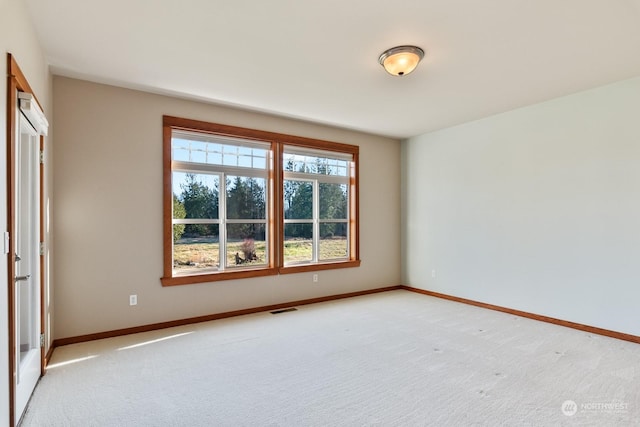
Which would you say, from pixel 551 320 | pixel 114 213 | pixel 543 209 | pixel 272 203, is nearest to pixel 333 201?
pixel 272 203

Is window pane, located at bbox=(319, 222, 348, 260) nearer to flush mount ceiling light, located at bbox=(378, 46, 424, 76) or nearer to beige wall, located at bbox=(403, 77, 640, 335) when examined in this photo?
beige wall, located at bbox=(403, 77, 640, 335)

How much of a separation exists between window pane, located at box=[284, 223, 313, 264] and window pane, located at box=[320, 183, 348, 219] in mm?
379

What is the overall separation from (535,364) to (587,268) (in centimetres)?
163

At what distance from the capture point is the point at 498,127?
15.5 feet

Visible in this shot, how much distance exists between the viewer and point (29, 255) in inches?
99.9

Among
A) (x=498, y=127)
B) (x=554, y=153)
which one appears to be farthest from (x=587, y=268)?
(x=498, y=127)

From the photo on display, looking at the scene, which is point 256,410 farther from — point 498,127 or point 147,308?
point 498,127

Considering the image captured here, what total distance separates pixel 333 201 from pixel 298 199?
67 centimetres

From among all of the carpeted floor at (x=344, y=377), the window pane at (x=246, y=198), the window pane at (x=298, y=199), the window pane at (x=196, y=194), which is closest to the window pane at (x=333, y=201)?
the window pane at (x=298, y=199)

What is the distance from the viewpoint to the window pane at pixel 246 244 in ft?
15.0

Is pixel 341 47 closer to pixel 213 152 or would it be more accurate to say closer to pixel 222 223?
pixel 213 152

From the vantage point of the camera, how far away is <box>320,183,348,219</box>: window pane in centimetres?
545

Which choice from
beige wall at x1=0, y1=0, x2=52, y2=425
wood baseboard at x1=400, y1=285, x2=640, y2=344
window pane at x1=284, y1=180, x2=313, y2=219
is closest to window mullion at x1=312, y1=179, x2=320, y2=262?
window pane at x1=284, y1=180, x2=313, y2=219

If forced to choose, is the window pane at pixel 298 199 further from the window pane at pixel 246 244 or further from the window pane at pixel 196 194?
the window pane at pixel 196 194
